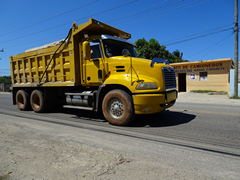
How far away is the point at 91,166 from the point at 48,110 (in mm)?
6676

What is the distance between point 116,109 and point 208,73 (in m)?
17.2

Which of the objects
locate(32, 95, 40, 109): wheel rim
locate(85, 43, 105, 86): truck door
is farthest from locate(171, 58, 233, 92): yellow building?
locate(32, 95, 40, 109): wheel rim

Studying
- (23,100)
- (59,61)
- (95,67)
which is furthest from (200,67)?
(23,100)

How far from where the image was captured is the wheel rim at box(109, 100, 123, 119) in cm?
552

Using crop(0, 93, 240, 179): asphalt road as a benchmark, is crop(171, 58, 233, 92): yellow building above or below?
above

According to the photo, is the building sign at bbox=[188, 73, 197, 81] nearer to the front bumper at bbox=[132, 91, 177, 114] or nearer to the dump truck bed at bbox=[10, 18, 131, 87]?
the dump truck bed at bbox=[10, 18, 131, 87]

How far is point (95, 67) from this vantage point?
20.7 feet

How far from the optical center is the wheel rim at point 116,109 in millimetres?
5520

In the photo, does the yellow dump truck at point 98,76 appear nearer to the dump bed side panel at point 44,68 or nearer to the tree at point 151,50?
the dump bed side panel at point 44,68

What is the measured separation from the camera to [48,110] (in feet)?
28.6

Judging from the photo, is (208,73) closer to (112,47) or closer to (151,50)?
(151,50)

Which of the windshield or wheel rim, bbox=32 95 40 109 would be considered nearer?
the windshield

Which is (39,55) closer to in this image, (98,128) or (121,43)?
(121,43)

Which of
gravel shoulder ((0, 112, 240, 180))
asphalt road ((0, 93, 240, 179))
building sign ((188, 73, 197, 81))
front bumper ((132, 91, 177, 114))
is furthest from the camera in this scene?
building sign ((188, 73, 197, 81))
